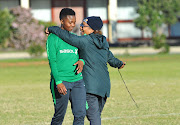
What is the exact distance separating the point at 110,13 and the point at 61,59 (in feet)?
176

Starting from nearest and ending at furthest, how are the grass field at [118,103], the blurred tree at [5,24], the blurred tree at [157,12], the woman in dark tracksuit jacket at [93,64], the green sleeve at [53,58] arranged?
the green sleeve at [53,58] < the woman in dark tracksuit jacket at [93,64] < the grass field at [118,103] < the blurred tree at [5,24] < the blurred tree at [157,12]

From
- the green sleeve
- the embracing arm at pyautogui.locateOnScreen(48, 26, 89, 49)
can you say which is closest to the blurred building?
the embracing arm at pyautogui.locateOnScreen(48, 26, 89, 49)

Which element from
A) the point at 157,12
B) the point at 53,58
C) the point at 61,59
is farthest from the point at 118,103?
the point at 157,12

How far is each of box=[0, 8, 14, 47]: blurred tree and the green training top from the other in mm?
38173

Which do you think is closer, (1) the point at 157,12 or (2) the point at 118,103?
(2) the point at 118,103

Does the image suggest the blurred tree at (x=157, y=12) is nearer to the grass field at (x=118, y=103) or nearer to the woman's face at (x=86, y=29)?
the grass field at (x=118, y=103)

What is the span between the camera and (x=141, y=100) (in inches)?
494

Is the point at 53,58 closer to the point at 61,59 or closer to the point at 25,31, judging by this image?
the point at 61,59

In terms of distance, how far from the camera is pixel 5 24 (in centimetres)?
4491

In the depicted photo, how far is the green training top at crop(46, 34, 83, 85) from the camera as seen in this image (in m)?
6.77

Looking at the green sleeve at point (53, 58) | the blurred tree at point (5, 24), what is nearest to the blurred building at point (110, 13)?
the blurred tree at point (5, 24)

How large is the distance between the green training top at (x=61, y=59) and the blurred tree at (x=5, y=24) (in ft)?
125

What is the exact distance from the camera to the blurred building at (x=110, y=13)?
60.4 metres

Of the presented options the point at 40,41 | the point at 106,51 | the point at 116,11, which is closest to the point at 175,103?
the point at 106,51
